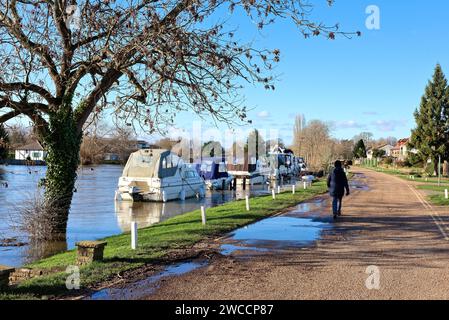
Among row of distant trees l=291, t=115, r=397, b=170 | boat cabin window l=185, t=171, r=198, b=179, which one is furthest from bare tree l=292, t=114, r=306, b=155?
boat cabin window l=185, t=171, r=198, b=179

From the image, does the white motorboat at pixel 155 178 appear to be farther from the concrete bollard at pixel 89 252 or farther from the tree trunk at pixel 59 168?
the concrete bollard at pixel 89 252

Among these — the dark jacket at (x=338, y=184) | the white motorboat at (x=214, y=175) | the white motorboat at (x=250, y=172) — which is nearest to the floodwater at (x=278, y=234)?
the dark jacket at (x=338, y=184)

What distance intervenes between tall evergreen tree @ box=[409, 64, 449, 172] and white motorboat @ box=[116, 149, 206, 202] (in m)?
33.6

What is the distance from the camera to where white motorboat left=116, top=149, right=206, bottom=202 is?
29375 millimetres

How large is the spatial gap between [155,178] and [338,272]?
22.3m

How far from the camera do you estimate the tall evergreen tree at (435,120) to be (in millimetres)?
54781

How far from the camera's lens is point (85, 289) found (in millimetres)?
7168

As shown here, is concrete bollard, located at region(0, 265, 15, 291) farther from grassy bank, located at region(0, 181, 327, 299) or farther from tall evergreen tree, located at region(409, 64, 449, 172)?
tall evergreen tree, located at region(409, 64, 449, 172)

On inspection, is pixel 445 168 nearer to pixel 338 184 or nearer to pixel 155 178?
pixel 155 178

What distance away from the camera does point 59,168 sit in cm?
1537

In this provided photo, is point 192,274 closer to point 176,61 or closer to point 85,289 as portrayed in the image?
point 85,289

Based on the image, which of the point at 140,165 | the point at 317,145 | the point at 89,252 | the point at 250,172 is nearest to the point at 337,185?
the point at 89,252

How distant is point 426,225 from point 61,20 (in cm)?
1205
